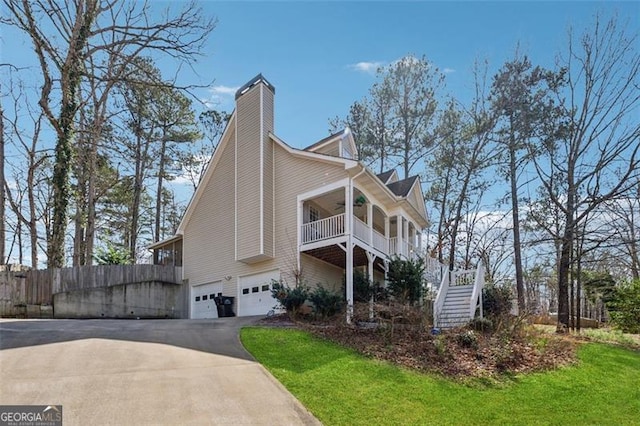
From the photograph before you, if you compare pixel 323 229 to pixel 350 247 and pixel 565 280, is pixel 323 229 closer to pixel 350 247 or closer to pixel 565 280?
pixel 350 247

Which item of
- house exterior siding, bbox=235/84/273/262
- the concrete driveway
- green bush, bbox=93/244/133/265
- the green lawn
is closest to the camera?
the concrete driveway

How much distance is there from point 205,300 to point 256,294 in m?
3.41

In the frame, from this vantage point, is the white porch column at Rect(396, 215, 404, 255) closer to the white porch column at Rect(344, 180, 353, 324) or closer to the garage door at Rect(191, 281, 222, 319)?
the white porch column at Rect(344, 180, 353, 324)

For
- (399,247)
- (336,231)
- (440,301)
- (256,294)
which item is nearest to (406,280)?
(440,301)

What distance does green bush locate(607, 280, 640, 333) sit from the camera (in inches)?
710

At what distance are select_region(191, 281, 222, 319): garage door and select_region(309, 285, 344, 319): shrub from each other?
655cm

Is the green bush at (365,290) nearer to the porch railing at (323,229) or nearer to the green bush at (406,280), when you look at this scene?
the green bush at (406,280)

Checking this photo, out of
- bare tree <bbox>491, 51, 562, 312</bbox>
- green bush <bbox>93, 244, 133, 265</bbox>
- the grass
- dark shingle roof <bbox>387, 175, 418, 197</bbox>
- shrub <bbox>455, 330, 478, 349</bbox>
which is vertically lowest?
the grass

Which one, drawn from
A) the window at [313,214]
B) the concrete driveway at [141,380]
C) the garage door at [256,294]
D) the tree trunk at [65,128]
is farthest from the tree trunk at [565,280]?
the tree trunk at [65,128]

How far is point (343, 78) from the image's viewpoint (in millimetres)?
16469

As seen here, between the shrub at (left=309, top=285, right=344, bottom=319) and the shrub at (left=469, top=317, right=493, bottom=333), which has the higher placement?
the shrub at (left=309, top=285, right=344, bottom=319)

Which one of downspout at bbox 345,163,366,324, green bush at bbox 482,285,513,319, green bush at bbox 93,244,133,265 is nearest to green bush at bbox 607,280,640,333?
green bush at bbox 482,285,513,319

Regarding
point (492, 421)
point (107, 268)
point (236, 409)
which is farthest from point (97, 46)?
point (492, 421)

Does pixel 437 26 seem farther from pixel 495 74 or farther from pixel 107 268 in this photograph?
pixel 107 268
